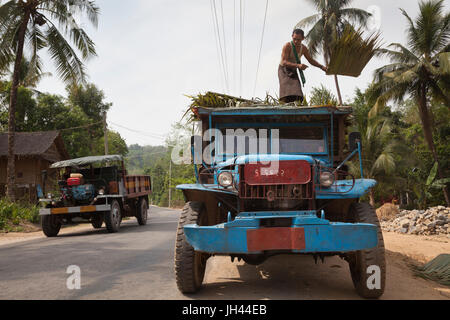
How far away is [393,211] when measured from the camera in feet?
65.2

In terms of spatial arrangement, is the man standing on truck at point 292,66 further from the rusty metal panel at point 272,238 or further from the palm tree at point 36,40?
the palm tree at point 36,40

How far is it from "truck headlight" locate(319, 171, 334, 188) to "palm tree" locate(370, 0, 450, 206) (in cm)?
1996

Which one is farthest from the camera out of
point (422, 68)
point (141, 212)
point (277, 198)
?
point (422, 68)

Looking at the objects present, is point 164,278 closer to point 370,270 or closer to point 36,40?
point 370,270

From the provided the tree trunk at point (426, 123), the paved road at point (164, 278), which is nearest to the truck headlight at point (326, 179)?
the paved road at point (164, 278)

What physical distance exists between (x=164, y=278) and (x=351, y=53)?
4.03 m

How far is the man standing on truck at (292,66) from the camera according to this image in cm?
632

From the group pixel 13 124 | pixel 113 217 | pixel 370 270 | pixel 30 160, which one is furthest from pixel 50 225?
pixel 30 160

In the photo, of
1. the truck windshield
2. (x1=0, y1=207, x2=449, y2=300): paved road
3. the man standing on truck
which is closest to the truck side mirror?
the truck windshield

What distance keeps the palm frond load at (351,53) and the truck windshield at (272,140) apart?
1.19 metres

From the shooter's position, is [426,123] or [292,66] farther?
[426,123]

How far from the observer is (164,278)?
5.06 metres

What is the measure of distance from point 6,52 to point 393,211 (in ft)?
60.8
